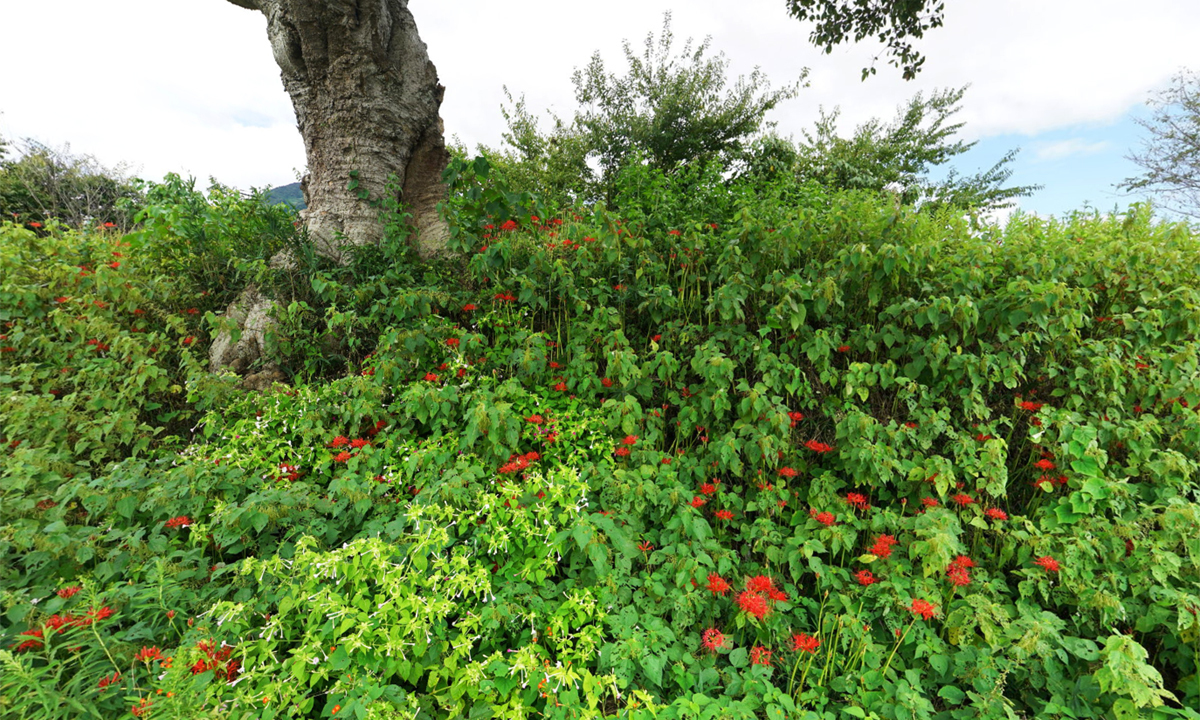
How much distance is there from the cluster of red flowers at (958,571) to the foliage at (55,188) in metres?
15.4

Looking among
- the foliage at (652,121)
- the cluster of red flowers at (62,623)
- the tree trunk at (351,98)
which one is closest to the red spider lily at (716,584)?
the cluster of red flowers at (62,623)

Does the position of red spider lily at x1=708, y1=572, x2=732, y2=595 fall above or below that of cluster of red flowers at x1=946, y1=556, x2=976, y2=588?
above

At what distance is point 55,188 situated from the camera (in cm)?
1180

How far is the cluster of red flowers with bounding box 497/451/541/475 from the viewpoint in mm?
2133

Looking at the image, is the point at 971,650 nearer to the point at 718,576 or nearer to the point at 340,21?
the point at 718,576

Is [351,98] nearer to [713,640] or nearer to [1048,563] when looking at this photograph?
[713,640]

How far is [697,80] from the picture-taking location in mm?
11102

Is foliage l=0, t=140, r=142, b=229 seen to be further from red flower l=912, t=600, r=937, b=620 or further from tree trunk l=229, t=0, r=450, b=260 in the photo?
red flower l=912, t=600, r=937, b=620

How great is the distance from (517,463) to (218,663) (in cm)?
114

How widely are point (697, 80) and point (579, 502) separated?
38.3 ft

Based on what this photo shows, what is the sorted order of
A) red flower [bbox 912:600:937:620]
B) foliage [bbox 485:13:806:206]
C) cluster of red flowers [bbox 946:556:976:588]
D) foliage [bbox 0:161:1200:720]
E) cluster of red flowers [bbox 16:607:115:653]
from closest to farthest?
1. cluster of red flowers [bbox 16:607:115:653]
2. foliage [bbox 0:161:1200:720]
3. red flower [bbox 912:600:937:620]
4. cluster of red flowers [bbox 946:556:976:588]
5. foliage [bbox 485:13:806:206]

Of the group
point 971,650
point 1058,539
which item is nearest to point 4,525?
point 971,650

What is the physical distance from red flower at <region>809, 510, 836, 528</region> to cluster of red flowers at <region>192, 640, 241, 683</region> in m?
2.16

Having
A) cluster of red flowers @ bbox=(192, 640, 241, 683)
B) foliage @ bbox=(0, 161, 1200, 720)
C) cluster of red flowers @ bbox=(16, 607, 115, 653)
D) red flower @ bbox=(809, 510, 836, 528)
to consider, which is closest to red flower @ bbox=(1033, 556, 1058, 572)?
foliage @ bbox=(0, 161, 1200, 720)
